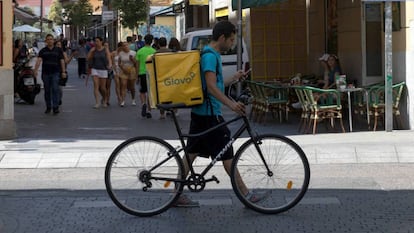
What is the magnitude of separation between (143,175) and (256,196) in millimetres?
1139

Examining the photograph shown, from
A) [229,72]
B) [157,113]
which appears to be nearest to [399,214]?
[157,113]

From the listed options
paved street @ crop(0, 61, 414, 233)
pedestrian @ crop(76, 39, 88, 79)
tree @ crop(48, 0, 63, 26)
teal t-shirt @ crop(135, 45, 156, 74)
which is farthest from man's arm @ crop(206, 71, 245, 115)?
tree @ crop(48, 0, 63, 26)

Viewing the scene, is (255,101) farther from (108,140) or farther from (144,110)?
(108,140)

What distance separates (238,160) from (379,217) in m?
1.48

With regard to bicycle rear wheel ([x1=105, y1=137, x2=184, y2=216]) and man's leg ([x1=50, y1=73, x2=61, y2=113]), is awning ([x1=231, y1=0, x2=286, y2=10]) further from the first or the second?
bicycle rear wheel ([x1=105, y1=137, x2=184, y2=216])

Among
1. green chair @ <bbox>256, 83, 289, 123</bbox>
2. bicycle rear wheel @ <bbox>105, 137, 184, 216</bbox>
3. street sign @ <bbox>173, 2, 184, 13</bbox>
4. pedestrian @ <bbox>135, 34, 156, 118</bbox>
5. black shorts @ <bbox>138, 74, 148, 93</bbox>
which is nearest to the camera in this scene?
bicycle rear wheel @ <bbox>105, 137, 184, 216</bbox>

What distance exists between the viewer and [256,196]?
23.7ft

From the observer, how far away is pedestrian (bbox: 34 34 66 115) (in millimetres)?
16156

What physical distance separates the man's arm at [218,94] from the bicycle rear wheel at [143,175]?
0.68 metres

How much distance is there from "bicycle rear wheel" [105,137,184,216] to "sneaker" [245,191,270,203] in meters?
0.68

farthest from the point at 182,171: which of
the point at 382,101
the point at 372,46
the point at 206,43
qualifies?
the point at 206,43

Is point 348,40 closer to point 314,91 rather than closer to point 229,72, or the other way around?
point 314,91

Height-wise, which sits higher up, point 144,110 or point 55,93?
point 55,93

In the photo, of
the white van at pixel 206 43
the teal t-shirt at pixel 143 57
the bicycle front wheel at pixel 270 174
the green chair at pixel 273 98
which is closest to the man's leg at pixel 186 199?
the bicycle front wheel at pixel 270 174
